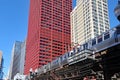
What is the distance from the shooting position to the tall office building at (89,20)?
429 feet

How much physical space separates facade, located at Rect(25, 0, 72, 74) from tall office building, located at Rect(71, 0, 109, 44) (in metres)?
8.49

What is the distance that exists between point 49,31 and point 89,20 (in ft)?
102

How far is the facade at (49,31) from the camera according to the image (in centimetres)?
13282

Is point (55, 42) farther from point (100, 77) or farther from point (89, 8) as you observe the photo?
point (100, 77)

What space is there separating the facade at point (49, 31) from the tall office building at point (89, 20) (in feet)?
27.9

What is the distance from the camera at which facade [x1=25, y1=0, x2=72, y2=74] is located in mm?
132825

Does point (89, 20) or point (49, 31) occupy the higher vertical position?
point (89, 20)

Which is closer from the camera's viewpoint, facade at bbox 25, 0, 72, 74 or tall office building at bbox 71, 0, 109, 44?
tall office building at bbox 71, 0, 109, 44

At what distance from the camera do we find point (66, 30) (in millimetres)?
154500

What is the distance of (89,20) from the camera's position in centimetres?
13450

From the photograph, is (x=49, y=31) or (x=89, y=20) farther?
(x=49, y=31)

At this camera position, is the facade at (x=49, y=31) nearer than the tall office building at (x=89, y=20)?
No

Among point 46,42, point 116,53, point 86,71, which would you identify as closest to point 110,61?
point 116,53

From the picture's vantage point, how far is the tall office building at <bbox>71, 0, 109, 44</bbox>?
130625 mm
